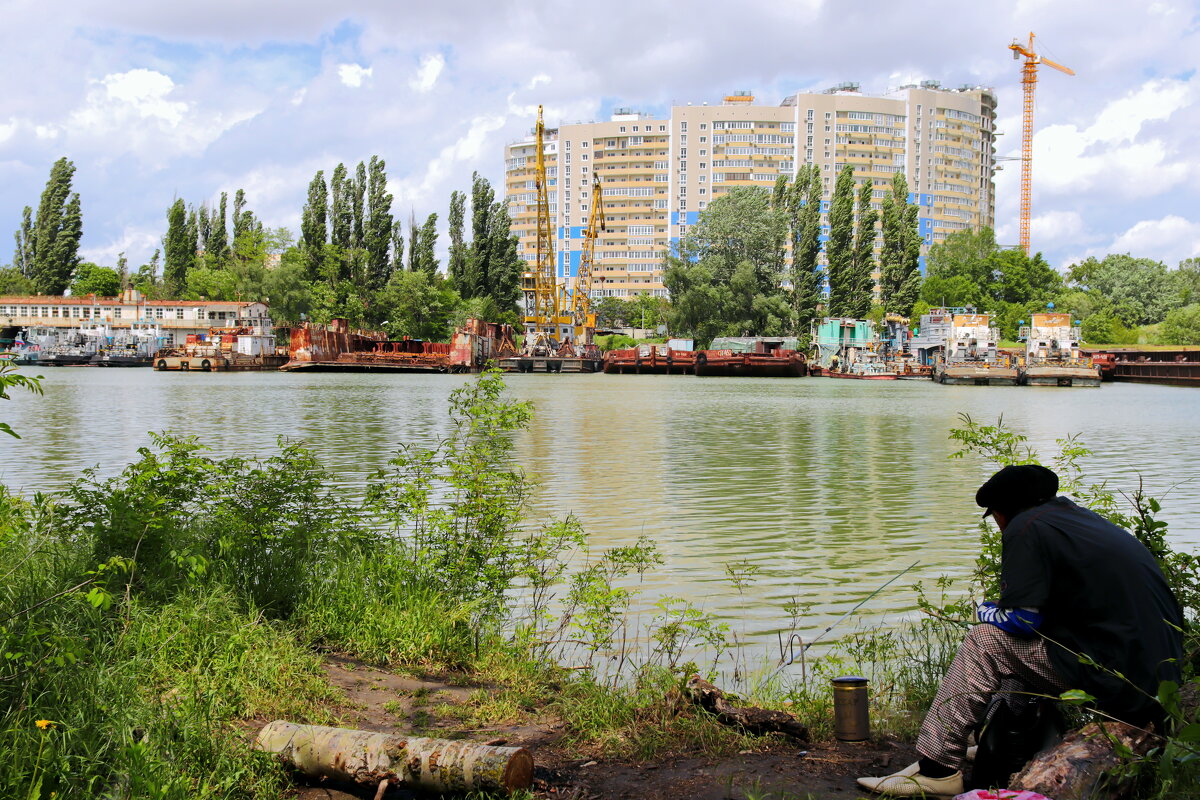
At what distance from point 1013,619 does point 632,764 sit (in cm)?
175

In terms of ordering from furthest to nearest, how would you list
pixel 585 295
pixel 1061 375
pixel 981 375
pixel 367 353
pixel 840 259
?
pixel 585 295, pixel 840 259, pixel 367 353, pixel 981 375, pixel 1061 375

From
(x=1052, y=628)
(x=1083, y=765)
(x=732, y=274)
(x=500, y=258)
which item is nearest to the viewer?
(x=1083, y=765)

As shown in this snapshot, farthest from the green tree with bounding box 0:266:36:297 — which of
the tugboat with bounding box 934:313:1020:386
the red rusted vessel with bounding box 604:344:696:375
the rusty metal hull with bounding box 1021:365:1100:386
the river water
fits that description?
the rusty metal hull with bounding box 1021:365:1100:386

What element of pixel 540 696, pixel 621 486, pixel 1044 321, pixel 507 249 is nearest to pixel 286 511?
pixel 540 696

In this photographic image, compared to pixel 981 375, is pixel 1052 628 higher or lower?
lower

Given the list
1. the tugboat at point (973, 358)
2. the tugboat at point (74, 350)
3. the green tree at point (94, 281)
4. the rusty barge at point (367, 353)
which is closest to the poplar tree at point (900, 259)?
the tugboat at point (973, 358)

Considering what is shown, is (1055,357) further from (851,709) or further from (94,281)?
(94,281)

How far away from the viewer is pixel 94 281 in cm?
10575

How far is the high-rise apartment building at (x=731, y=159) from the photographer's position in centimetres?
14500

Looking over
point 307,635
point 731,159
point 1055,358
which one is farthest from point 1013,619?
point 731,159

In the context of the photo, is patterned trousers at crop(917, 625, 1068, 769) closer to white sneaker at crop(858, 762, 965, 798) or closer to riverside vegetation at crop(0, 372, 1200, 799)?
white sneaker at crop(858, 762, 965, 798)

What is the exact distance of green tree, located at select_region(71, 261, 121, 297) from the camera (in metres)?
105

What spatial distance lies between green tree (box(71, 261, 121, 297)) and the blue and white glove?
11486 cm

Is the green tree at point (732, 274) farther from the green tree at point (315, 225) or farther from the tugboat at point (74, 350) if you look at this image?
the tugboat at point (74, 350)
